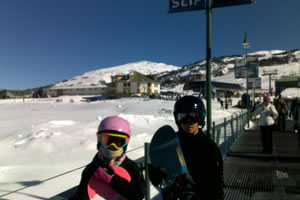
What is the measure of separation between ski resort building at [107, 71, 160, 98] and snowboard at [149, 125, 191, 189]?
7104 cm

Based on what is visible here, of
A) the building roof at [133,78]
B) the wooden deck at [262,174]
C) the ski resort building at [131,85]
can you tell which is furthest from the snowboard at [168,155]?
the building roof at [133,78]

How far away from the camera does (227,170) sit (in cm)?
543

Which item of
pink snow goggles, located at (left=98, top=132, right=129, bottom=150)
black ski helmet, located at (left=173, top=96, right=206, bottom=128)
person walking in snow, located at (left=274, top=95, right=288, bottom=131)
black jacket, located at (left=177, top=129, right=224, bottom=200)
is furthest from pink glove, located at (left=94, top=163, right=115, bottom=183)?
person walking in snow, located at (left=274, top=95, right=288, bottom=131)

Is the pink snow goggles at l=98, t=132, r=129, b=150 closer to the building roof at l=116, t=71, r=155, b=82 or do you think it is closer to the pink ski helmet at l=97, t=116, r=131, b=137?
the pink ski helmet at l=97, t=116, r=131, b=137

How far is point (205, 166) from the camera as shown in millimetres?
1775

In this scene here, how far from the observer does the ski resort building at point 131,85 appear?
73.6m

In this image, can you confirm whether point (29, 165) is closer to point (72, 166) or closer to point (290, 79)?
point (72, 166)

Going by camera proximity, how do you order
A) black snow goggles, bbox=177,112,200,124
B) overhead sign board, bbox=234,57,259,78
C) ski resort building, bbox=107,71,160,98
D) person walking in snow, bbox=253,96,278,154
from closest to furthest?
black snow goggles, bbox=177,112,200,124 → person walking in snow, bbox=253,96,278,154 → overhead sign board, bbox=234,57,259,78 → ski resort building, bbox=107,71,160,98

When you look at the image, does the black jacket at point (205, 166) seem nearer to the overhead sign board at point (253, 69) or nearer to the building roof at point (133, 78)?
the overhead sign board at point (253, 69)

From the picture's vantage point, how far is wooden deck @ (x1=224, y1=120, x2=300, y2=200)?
13.2 feet

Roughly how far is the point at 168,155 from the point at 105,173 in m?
0.51

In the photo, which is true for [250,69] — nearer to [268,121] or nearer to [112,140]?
[268,121]

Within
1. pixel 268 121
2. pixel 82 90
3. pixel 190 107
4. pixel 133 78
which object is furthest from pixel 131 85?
pixel 190 107

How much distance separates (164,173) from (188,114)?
587 mm
